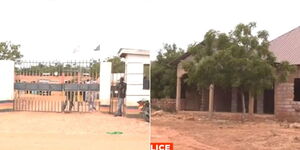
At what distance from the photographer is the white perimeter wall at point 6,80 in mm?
13266

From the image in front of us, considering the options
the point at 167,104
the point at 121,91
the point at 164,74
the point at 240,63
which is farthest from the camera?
the point at 164,74

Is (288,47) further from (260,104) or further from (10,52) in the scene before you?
(10,52)

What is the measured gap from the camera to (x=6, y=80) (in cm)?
1338

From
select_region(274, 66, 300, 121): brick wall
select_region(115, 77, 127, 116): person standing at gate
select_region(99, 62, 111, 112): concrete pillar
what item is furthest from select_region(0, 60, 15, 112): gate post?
select_region(274, 66, 300, 121): brick wall

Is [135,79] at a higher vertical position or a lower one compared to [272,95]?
higher

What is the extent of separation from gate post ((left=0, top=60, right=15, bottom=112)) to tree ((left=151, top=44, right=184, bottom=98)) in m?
10.8

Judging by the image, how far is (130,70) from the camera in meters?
12.2

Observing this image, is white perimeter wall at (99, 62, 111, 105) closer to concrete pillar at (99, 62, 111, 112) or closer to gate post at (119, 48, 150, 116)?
concrete pillar at (99, 62, 111, 112)

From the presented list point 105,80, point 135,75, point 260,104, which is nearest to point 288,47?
point 260,104

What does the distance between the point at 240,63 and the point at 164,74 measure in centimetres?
938

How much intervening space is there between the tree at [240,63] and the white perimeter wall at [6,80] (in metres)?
7.28

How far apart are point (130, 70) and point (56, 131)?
140 inches

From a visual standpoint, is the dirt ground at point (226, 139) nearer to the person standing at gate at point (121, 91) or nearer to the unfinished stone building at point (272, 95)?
the person standing at gate at point (121, 91)

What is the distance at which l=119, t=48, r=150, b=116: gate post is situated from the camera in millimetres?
12086
